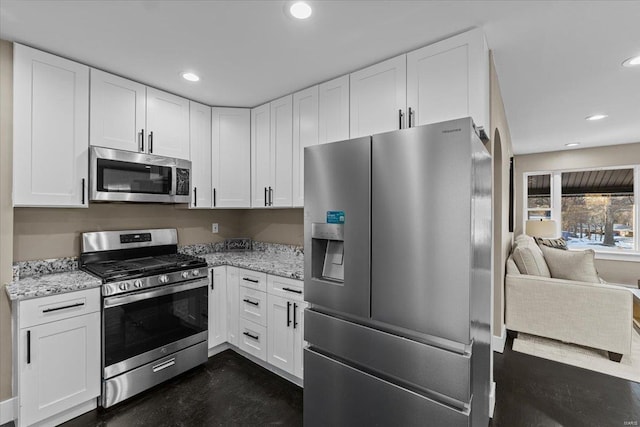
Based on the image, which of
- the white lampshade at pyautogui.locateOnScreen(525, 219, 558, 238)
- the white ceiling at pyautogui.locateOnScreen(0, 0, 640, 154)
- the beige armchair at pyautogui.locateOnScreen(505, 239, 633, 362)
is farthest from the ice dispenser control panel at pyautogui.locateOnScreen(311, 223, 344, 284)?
the white lampshade at pyautogui.locateOnScreen(525, 219, 558, 238)

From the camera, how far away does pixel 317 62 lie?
228 cm

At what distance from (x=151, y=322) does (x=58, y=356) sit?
1.84 feet

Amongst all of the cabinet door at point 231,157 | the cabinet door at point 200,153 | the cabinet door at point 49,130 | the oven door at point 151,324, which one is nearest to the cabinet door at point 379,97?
the cabinet door at point 231,157

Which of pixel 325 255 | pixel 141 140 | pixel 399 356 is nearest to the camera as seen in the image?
pixel 399 356

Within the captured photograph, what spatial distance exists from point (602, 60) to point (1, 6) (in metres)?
4.13

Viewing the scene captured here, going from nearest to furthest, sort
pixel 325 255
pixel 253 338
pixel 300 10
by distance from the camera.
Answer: pixel 300 10 < pixel 325 255 < pixel 253 338

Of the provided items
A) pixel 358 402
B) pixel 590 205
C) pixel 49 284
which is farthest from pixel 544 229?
pixel 49 284

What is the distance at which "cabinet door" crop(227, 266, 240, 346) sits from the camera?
9.36ft

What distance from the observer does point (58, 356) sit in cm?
191

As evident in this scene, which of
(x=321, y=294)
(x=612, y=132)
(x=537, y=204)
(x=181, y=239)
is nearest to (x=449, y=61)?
(x=321, y=294)

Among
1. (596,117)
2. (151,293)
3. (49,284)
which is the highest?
(596,117)

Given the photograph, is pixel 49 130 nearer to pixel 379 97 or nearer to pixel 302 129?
pixel 302 129

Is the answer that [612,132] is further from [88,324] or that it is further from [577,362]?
Result: [88,324]

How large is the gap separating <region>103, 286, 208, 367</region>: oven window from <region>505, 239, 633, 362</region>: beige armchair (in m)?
3.39
